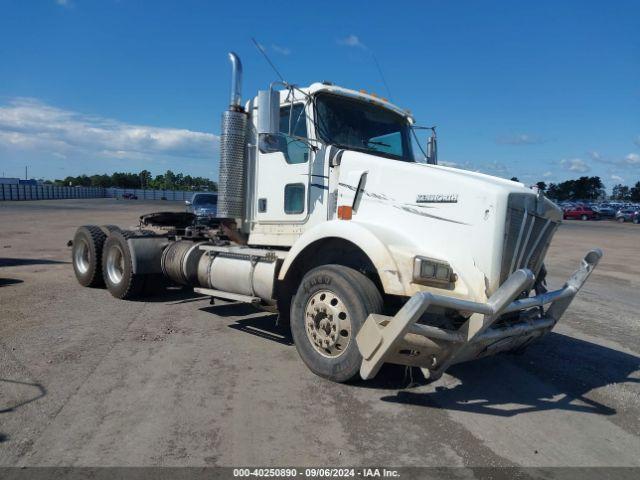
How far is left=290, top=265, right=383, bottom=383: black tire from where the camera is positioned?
4.30 metres

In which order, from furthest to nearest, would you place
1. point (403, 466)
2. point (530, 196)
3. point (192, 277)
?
point (192, 277)
point (530, 196)
point (403, 466)

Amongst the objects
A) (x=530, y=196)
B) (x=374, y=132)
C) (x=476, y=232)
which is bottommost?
(x=476, y=232)

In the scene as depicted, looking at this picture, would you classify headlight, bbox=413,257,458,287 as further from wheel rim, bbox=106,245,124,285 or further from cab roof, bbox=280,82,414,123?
wheel rim, bbox=106,245,124,285

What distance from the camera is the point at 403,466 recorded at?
3.25 metres

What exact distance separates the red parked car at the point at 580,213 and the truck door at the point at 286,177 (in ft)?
173

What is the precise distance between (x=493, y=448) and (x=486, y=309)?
3.23 ft

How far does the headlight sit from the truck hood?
9 cm

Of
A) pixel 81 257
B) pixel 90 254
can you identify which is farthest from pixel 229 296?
pixel 81 257

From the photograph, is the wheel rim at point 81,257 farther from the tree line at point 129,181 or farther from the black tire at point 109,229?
the tree line at point 129,181

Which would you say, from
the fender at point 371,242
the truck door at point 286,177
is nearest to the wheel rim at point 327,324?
the fender at point 371,242

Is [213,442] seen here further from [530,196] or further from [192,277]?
[192,277]

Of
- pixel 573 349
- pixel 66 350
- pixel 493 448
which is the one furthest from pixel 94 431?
pixel 573 349

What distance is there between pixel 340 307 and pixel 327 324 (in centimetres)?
23

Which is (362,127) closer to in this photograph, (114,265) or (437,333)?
(437,333)
